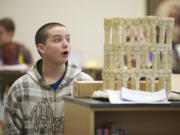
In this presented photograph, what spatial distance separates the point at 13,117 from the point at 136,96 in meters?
1.02

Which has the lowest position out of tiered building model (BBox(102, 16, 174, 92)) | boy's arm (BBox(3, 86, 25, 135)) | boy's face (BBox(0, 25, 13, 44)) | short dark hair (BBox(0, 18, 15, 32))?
boy's arm (BBox(3, 86, 25, 135))

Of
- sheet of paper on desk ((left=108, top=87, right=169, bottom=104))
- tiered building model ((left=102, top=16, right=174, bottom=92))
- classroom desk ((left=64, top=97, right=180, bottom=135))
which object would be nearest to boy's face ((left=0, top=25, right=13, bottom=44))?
classroom desk ((left=64, top=97, right=180, bottom=135))

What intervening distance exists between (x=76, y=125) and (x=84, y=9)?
6424 mm

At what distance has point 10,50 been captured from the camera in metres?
7.54

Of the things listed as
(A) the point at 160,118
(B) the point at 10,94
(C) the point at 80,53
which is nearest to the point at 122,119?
(A) the point at 160,118

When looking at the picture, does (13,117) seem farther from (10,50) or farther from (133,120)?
(10,50)

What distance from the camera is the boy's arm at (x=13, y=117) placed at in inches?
107

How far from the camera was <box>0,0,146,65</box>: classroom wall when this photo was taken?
8.28 m

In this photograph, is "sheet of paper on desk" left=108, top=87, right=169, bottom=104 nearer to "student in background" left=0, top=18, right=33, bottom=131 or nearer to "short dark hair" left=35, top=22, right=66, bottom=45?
"short dark hair" left=35, top=22, right=66, bottom=45

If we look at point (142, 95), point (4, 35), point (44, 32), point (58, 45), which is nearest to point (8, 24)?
point (4, 35)

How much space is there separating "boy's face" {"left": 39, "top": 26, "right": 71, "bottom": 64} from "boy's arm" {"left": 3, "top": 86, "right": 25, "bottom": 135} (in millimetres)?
381

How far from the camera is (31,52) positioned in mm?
8289

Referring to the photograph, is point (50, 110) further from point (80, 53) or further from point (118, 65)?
point (80, 53)

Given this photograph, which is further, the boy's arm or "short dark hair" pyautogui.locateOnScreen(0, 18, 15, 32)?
"short dark hair" pyautogui.locateOnScreen(0, 18, 15, 32)
